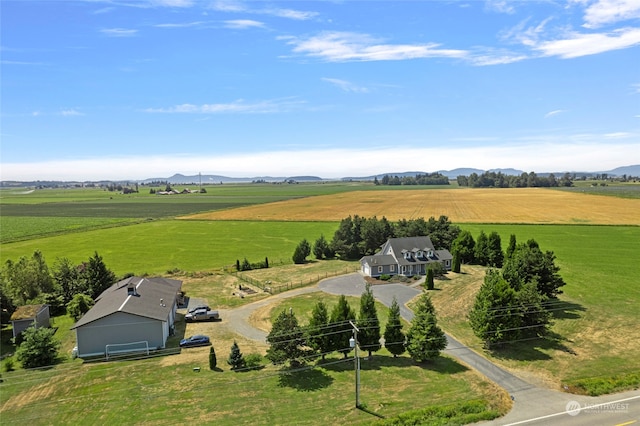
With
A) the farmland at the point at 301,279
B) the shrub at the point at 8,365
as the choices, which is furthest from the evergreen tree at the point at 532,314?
the shrub at the point at 8,365

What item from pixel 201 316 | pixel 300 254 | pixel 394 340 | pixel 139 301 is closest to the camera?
pixel 394 340

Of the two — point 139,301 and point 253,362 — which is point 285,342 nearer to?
point 253,362

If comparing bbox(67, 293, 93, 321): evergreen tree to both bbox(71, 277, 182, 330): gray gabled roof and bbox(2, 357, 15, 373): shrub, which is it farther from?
bbox(2, 357, 15, 373): shrub

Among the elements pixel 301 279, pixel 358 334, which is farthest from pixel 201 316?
pixel 301 279

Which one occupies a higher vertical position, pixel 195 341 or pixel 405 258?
pixel 405 258

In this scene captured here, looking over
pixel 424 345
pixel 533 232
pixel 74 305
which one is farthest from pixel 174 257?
pixel 533 232

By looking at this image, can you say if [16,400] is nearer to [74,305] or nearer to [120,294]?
[120,294]

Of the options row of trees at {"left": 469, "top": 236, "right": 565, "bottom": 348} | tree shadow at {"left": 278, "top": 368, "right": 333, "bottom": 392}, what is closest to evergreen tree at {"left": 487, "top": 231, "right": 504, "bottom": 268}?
row of trees at {"left": 469, "top": 236, "right": 565, "bottom": 348}
